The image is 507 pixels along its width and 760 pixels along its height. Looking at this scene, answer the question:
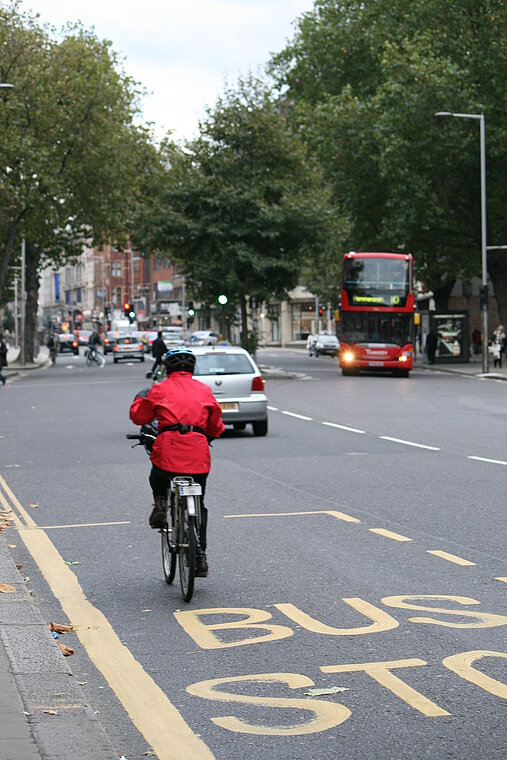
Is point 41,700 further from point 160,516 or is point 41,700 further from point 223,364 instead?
point 223,364

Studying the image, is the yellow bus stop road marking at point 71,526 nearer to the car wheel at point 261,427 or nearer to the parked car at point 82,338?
the car wheel at point 261,427

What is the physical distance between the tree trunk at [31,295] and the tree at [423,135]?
53.5 ft

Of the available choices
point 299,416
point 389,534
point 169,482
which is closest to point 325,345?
point 299,416

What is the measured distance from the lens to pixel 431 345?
190 feet

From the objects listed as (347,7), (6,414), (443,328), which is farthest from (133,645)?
(347,7)

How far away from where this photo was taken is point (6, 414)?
27.7m

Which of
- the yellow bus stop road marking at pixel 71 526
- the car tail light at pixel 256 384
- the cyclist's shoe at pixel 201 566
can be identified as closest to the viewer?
the cyclist's shoe at pixel 201 566

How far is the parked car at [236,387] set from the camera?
2095 centimetres

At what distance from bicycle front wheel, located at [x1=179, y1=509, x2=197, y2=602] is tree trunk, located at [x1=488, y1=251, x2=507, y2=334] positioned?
1917 inches

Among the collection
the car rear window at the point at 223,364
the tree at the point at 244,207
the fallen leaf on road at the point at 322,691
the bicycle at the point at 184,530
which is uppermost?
the tree at the point at 244,207

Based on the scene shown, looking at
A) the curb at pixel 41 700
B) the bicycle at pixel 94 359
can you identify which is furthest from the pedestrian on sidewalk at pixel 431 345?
the curb at pixel 41 700

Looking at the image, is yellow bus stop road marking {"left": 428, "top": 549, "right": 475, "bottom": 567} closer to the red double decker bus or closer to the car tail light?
the car tail light

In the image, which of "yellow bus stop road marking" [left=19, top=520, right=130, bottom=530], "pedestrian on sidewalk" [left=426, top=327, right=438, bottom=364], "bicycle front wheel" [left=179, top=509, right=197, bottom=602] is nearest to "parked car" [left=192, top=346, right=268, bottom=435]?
"yellow bus stop road marking" [left=19, top=520, right=130, bottom=530]

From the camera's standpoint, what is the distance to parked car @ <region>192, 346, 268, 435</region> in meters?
21.0
